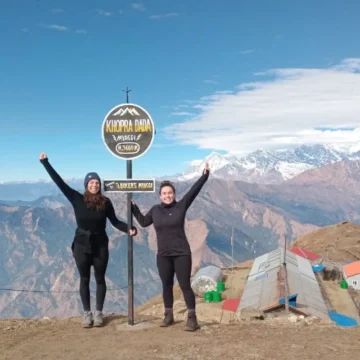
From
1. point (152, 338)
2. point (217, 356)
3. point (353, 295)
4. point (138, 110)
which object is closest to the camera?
point (217, 356)

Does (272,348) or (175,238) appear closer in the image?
(272,348)

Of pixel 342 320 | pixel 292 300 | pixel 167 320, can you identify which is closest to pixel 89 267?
pixel 167 320

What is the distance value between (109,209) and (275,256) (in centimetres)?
4232

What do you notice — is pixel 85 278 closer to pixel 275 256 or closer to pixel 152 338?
pixel 152 338

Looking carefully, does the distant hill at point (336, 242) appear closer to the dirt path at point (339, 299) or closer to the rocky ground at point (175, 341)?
the dirt path at point (339, 299)

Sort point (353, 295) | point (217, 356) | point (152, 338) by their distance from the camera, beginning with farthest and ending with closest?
1. point (353, 295)
2. point (152, 338)
3. point (217, 356)

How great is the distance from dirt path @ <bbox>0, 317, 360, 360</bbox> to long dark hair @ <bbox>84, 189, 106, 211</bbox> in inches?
107

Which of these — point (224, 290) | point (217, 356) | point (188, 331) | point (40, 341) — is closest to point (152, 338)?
point (188, 331)

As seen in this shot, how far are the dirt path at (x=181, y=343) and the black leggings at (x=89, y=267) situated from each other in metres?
0.71

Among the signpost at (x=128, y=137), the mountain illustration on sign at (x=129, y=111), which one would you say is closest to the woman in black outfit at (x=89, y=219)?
the signpost at (x=128, y=137)

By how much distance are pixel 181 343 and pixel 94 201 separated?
11.2 feet

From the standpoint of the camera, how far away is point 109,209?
982 centimetres

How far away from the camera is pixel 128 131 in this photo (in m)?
9.93

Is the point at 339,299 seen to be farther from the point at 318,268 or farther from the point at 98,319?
the point at 98,319
